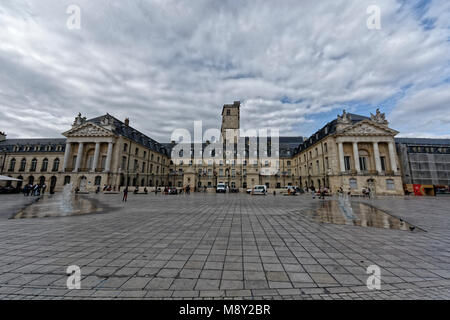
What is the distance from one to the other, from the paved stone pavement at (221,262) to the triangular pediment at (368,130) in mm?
33292

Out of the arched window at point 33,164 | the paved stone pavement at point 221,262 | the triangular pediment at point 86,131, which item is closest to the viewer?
the paved stone pavement at point 221,262

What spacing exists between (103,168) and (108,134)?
280 inches

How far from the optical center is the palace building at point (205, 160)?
33.9 metres

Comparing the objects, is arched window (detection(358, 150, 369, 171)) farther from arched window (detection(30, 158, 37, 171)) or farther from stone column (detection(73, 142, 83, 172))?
arched window (detection(30, 158, 37, 171))

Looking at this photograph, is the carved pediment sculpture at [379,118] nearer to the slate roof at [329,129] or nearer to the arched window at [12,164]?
the slate roof at [329,129]

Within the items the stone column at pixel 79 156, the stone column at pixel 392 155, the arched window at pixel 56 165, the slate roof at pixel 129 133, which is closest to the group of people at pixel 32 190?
the stone column at pixel 79 156

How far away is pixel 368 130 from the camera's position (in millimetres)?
34562

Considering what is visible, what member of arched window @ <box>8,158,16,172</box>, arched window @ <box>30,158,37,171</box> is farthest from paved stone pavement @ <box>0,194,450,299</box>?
arched window @ <box>8,158,16,172</box>

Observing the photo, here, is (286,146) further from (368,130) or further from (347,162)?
(368,130)

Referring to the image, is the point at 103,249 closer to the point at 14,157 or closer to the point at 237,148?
the point at 237,148

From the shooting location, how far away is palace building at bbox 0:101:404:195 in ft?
111

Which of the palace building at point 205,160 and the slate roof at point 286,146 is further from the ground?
the slate roof at point 286,146

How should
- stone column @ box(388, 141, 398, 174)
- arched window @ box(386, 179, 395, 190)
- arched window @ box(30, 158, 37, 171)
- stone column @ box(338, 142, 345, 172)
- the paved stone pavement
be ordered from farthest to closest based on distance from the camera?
arched window @ box(30, 158, 37, 171) → stone column @ box(388, 141, 398, 174) → stone column @ box(338, 142, 345, 172) → arched window @ box(386, 179, 395, 190) → the paved stone pavement

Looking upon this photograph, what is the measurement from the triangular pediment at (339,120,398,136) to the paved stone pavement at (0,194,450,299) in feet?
109
